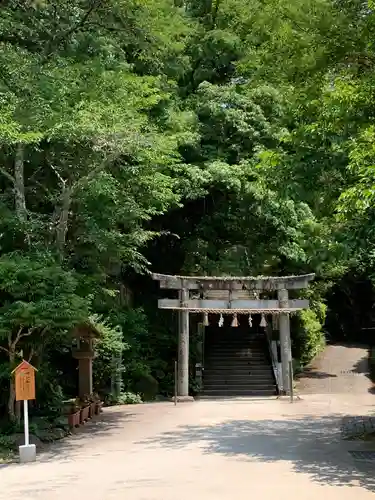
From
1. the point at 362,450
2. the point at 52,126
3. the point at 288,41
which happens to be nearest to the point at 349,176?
the point at 288,41

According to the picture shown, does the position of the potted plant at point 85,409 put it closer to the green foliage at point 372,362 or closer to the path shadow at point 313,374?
the path shadow at point 313,374

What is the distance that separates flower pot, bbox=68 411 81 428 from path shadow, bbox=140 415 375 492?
2.32 metres

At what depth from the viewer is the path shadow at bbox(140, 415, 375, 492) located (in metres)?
8.86

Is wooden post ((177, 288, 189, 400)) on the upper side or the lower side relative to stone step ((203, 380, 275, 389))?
upper

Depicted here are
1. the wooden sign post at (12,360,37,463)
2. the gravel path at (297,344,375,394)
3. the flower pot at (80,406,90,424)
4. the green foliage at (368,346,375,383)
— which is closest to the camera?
the wooden sign post at (12,360,37,463)

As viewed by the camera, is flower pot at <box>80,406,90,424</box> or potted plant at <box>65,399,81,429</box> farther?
flower pot at <box>80,406,90,424</box>

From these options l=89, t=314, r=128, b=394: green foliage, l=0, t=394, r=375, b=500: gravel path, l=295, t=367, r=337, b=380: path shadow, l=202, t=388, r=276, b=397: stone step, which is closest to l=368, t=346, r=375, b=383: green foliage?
l=295, t=367, r=337, b=380: path shadow

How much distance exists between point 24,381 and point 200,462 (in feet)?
11.0

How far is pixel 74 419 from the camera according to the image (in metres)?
14.3

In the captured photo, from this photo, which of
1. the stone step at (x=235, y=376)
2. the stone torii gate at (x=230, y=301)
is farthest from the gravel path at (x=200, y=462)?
the stone step at (x=235, y=376)

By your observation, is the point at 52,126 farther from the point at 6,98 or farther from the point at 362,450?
the point at 362,450

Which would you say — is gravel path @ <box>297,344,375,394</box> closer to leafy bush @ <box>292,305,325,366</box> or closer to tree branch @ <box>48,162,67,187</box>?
leafy bush @ <box>292,305,325,366</box>

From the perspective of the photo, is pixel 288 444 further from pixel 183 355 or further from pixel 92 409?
pixel 183 355

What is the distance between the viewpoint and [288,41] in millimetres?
11906
